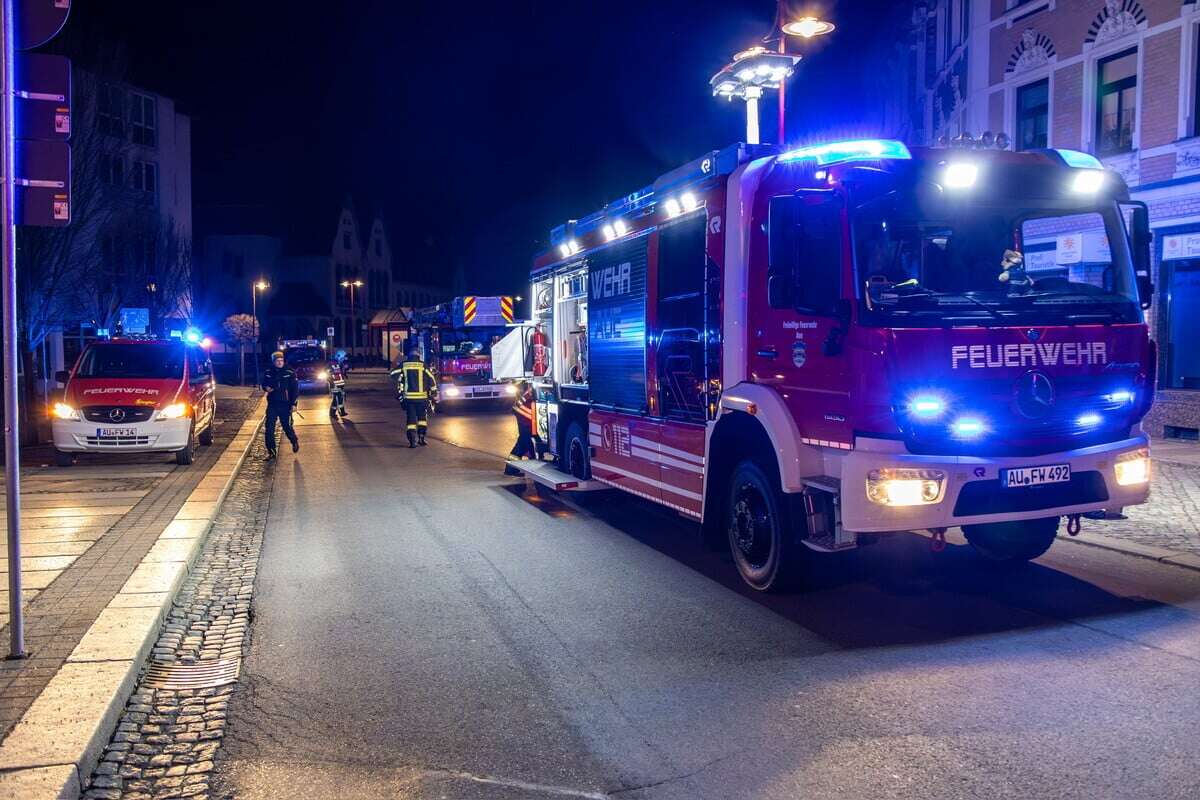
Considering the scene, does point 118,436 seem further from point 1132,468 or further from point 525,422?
point 1132,468

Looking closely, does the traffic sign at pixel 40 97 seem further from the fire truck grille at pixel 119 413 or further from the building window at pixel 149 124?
the building window at pixel 149 124

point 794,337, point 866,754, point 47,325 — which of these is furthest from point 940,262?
point 47,325

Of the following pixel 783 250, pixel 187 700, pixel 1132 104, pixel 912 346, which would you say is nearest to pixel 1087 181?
pixel 912 346

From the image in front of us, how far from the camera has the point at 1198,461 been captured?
13633mm

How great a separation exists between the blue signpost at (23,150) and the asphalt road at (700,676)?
5.06ft

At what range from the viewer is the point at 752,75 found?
1152 cm

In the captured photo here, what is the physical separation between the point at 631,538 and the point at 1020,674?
178 inches

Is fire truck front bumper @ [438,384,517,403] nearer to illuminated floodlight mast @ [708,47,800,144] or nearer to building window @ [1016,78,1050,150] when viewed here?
building window @ [1016,78,1050,150]

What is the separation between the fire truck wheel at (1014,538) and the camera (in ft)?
24.9

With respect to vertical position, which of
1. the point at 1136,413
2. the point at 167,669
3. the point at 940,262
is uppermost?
the point at 940,262

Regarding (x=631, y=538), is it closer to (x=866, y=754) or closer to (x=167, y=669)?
(x=167, y=669)

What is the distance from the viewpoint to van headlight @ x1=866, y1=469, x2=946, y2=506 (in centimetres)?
593

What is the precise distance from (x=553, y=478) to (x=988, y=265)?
5.99m

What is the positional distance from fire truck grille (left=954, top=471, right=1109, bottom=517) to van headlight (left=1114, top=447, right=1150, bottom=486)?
0.15m
